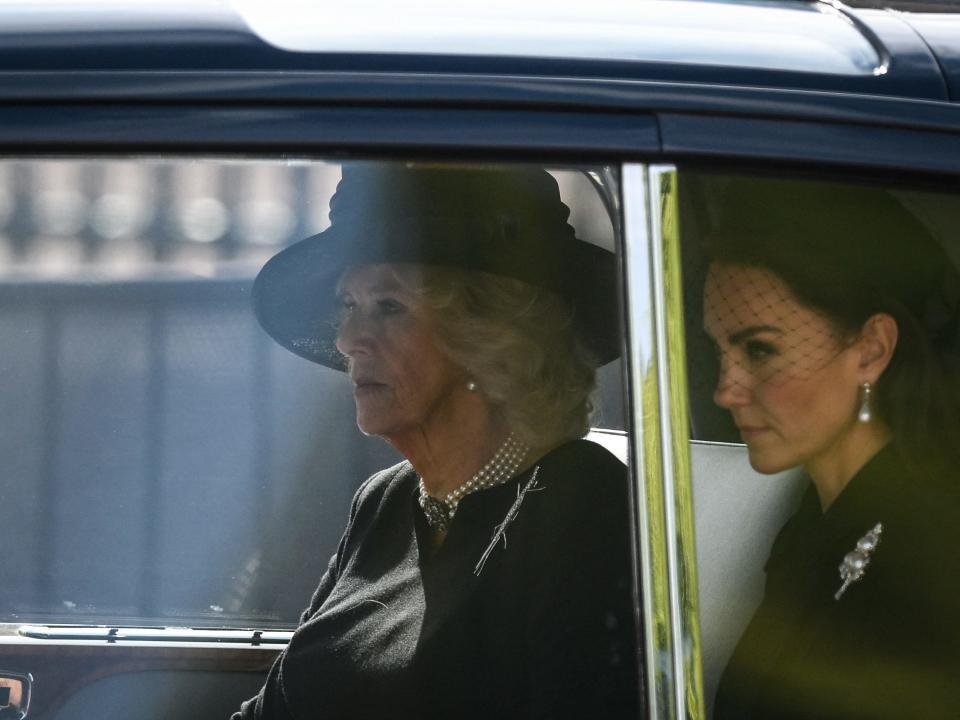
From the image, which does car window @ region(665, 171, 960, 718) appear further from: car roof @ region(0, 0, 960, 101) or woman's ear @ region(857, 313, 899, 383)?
car roof @ region(0, 0, 960, 101)

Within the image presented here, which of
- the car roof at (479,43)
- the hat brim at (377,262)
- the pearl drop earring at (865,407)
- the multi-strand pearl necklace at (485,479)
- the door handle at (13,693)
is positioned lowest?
the door handle at (13,693)

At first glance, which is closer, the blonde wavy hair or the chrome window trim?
the chrome window trim

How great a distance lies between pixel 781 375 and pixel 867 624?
31 centimetres

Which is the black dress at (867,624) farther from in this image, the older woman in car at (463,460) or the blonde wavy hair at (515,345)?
the blonde wavy hair at (515,345)

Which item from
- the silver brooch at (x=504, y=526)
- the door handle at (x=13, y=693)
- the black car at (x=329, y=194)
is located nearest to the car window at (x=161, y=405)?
the black car at (x=329, y=194)

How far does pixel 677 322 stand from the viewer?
1391 millimetres

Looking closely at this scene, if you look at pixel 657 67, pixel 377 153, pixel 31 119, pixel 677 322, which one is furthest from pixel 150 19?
pixel 677 322

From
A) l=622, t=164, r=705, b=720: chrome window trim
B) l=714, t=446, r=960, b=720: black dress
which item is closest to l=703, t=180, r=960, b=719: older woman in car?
l=714, t=446, r=960, b=720: black dress

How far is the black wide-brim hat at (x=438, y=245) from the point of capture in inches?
59.1

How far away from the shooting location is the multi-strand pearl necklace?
1924 millimetres

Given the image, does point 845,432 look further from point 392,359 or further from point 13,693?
point 13,693

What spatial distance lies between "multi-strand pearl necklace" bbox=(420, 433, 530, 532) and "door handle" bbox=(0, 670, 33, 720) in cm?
83

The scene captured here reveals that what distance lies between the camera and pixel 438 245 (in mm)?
1817

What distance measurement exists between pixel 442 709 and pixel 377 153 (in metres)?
0.67
